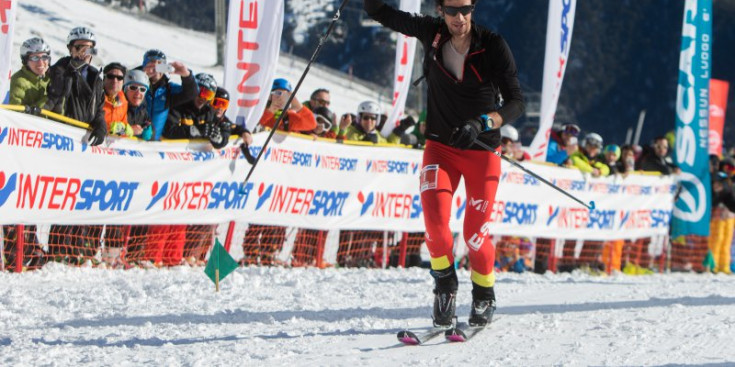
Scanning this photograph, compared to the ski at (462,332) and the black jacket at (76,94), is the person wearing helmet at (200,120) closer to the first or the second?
the black jacket at (76,94)

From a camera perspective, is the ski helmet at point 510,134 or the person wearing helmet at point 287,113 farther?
the ski helmet at point 510,134

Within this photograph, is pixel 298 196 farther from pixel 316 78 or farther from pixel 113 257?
pixel 316 78

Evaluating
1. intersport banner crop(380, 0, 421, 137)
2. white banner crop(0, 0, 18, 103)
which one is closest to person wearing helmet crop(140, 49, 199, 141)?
white banner crop(0, 0, 18, 103)

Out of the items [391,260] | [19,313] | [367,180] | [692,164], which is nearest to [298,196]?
[367,180]

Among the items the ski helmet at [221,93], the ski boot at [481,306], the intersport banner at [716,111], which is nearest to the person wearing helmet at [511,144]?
the ski helmet at [221,93]

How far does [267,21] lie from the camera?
28.7 feet

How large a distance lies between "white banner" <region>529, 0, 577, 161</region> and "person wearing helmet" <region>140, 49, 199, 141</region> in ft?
17.0

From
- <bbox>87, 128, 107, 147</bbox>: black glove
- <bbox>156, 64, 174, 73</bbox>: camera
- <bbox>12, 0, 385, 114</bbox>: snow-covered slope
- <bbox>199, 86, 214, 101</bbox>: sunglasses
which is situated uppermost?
<bbox>12, 0, 385, 114</bbox>: snow-covered slope

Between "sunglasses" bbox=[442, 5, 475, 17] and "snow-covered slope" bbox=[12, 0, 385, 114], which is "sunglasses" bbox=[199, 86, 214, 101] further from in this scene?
"snow-covered slope" bbox=[12, 0, 385, 114]

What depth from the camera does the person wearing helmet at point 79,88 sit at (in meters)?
7.43

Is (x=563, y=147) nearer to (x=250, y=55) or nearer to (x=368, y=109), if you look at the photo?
(x=368, y=109)

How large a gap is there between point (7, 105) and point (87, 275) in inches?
53.4

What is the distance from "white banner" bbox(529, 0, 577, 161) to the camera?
12.1m

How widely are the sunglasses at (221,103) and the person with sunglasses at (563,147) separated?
17.3 feet
